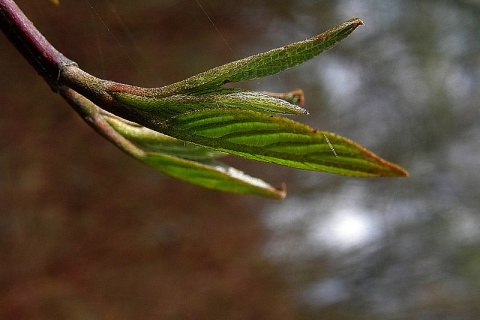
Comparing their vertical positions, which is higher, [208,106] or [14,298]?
[14,298]

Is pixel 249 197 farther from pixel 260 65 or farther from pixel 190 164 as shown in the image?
pixel 260 65

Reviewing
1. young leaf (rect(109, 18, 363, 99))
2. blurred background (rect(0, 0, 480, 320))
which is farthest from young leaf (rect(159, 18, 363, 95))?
blurred background (rect(0, 0, 480, 320))

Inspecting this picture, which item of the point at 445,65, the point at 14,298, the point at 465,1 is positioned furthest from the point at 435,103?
the point at 14,298

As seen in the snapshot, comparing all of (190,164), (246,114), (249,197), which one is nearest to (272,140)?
(246,114)

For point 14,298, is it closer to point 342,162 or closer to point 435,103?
point 342,162

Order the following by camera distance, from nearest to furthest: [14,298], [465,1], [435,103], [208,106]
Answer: [208,106], [14,298], [465,1], [435,103]

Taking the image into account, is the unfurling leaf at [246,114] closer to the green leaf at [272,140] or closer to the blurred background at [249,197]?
the green leaf at [272,140]

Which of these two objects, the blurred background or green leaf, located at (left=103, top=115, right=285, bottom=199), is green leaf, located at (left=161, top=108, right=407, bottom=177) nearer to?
green leaf, located at (left=103, top=115, right=285, bottom=199)
